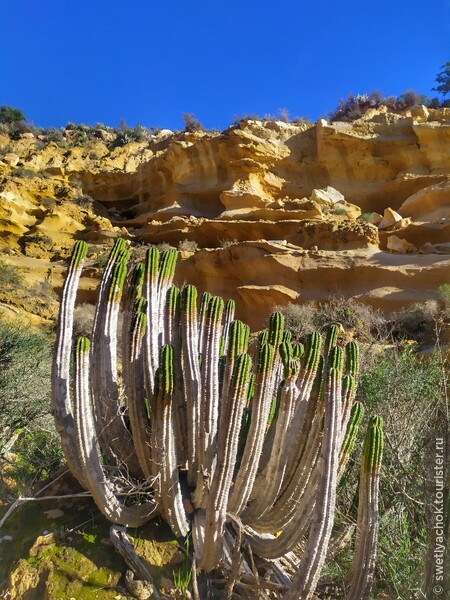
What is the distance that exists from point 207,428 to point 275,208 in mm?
14923

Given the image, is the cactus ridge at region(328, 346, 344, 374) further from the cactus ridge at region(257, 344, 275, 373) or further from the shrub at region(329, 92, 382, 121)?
the shrub at region(329, 92, 382, 121)

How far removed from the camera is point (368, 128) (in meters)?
20.3

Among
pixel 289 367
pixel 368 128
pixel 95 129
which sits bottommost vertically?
pixel 289 367

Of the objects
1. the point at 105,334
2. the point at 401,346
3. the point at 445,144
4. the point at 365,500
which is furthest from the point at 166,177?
the point at 365,500

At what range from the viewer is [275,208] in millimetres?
17359

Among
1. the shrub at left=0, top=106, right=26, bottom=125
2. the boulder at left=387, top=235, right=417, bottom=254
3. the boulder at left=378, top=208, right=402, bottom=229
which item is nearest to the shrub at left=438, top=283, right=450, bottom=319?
the boulder at left=387, top=235, right=417, bottom=254

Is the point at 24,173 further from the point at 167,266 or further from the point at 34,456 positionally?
the point at 167,266

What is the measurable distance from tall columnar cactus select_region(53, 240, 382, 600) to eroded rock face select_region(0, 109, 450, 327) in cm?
1031

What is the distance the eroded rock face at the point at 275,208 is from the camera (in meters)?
14.1

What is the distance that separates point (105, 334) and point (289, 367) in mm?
1587

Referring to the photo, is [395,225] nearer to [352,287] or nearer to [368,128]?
[352,287]

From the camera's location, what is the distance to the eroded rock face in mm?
14070

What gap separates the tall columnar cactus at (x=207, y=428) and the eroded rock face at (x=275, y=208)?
33.8 ft

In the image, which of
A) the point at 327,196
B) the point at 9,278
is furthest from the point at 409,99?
the point at 9,278
